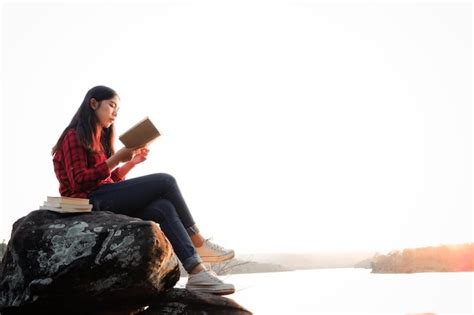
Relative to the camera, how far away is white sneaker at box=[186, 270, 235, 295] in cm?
341

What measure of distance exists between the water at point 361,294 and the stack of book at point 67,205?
1.37 metres

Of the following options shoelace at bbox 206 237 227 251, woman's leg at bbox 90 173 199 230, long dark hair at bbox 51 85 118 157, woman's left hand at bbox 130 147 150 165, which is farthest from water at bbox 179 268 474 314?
long dark hair at bbox 51 85 118 157

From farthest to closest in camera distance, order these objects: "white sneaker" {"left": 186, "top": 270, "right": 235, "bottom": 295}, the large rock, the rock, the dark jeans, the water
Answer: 1. the water
2. the dark jeans
3. "white sneaker" {"left": 186, "top": 270, "right": 235, "bottom": 295}
4. the rock
5. the large rock

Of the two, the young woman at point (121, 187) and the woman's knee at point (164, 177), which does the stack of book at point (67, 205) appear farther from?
the woman's knee at point (164, 177)

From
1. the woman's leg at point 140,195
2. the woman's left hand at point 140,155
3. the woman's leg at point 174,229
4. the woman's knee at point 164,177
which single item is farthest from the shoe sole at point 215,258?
the woman's left hand at point 140,155

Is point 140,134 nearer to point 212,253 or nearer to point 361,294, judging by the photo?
point 212,253

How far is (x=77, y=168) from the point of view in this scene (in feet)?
11.6

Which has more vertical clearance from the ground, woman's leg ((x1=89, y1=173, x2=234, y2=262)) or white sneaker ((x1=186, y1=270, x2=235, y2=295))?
woman's leg ((x1=89, y1=173, x2=234, y2=262))

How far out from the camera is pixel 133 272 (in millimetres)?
3100

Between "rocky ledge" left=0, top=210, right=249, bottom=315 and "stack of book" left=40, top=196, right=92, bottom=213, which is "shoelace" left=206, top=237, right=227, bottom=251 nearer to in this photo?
"rocky ledge" left=0, top=210, right=249, bottom=315

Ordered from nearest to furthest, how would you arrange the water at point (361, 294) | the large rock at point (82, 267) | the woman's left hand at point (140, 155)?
the large rock at point (82, 267), the woman's left hand at point (140, 155), the water at point (361, 294)

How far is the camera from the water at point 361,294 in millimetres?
4184

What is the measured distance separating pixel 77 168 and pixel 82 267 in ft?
2.69

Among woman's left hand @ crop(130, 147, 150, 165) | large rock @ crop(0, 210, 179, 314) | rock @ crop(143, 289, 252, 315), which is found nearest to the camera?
large rock @ crop(0, 210, 179, 314)
